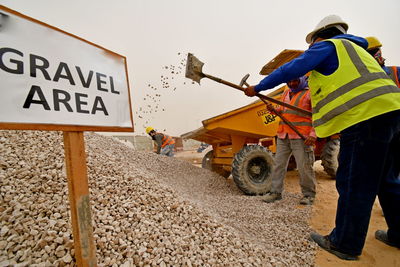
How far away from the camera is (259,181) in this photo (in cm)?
322

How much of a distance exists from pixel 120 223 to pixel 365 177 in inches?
68.2

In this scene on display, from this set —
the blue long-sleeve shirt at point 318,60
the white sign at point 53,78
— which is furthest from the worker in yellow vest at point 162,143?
the white sign at point 53,78

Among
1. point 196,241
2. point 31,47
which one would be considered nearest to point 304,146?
point 196,241

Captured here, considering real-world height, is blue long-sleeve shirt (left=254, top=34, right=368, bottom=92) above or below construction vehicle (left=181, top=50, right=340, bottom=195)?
above

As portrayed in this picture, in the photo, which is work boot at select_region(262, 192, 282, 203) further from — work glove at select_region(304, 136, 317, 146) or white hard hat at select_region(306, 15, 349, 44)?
white hard hat at select_region(306, 15, 349, 44)

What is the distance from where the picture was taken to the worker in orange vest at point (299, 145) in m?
2.52

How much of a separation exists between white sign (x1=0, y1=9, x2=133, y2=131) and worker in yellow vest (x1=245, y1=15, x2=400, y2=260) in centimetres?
144

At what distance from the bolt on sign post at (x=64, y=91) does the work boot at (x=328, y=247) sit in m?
1.69

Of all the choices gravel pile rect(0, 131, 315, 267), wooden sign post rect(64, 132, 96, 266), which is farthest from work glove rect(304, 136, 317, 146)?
wooden sign post rect(64, 132, 96, 266)

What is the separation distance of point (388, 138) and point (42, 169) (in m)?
2.64

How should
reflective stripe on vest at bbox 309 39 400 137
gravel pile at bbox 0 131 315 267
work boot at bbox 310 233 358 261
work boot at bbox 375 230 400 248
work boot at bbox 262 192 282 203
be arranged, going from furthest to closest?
work boot at bbox 262 192 282 203, work boot at bbox 375 230 400 248, work boot at bbox 310 233 358 261, reflective stripe on vest at bbox 309 39 400 137, gravel pile at bbox 0 131 315 267

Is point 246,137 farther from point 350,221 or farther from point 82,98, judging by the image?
point 82,98

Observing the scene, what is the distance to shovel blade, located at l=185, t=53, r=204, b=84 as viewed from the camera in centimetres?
268

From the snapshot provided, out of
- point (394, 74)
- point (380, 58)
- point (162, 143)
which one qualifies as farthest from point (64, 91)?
point (162, 143)
